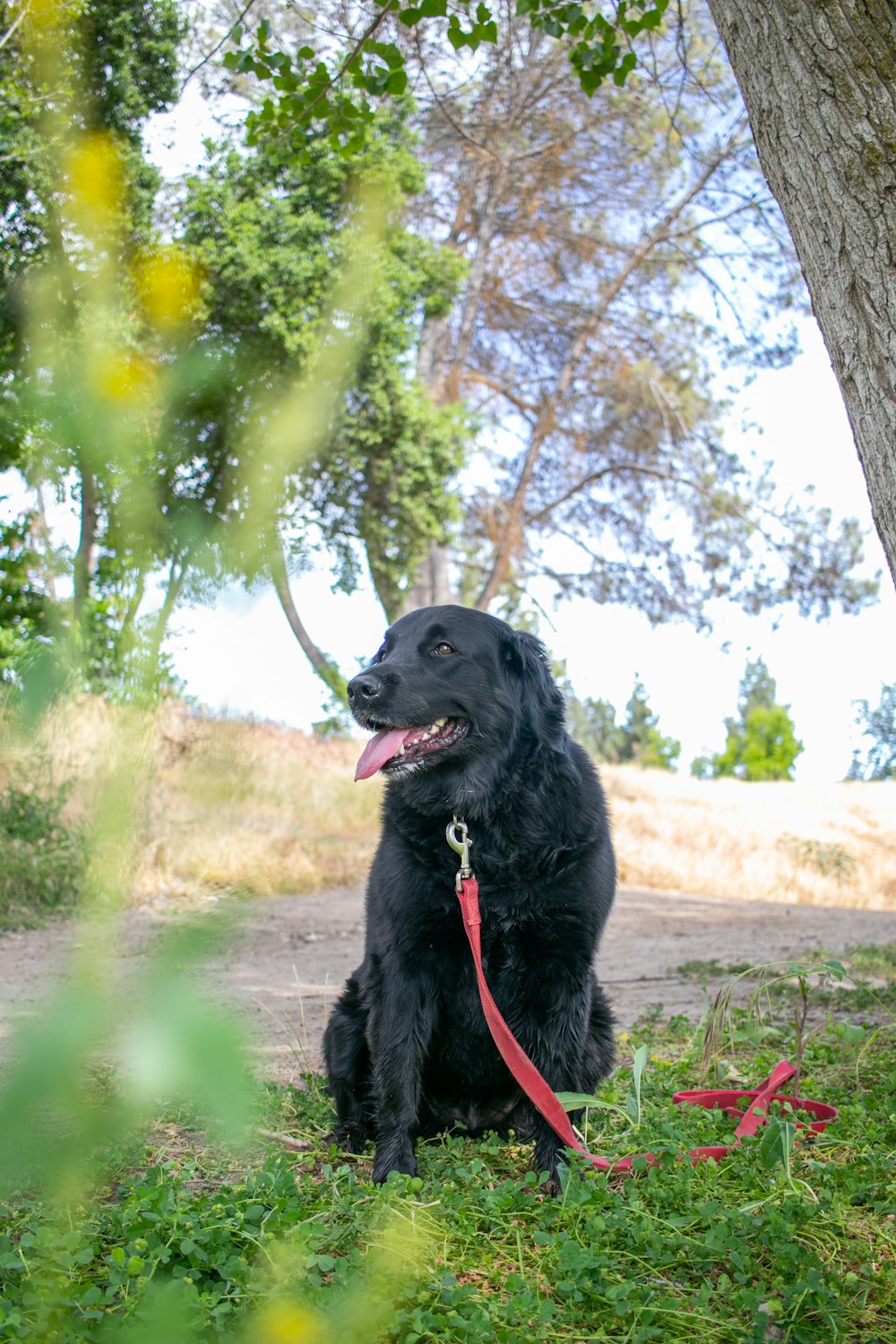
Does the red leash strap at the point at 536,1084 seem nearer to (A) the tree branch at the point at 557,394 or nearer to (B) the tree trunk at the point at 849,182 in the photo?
(B) the tree trunk at the point at 849,182

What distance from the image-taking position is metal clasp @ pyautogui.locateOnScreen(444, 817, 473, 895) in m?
2.92

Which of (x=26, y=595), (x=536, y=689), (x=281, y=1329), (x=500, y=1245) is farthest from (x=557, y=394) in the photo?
(x=281, y=1329)

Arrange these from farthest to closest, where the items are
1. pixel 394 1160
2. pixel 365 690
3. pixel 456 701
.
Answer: pixel 456 701, pixel 365 690, pixel 394 1160

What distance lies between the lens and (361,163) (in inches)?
595

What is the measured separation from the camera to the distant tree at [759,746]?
47406mm

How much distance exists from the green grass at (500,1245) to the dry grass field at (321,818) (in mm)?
788

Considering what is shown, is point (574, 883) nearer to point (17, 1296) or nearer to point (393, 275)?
point (17, 1296)

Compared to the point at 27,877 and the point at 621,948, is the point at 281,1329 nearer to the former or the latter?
the point at 27,877

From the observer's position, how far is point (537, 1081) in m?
2.75

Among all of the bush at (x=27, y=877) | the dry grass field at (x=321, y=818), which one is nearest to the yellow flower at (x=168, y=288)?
the dry grass field at (x=321, y=818)

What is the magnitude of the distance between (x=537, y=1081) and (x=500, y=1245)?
453 mm

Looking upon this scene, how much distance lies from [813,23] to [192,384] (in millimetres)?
2595

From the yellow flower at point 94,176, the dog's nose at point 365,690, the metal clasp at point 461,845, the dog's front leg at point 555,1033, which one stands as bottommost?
the dog's front leg at point 555,1033

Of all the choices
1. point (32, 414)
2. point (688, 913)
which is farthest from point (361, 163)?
point (32, 414)
